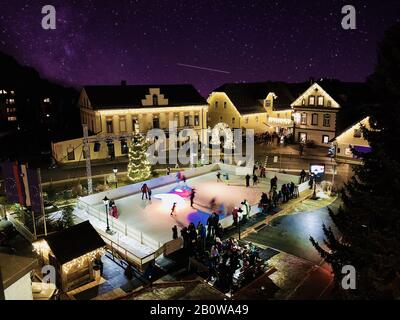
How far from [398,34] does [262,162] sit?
29.5 m

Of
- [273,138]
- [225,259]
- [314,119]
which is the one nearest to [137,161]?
[225,259]

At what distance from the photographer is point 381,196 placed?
24.2 feet

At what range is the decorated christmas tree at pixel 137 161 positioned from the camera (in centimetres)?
2906

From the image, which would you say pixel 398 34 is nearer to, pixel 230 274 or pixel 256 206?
pixel 230 274

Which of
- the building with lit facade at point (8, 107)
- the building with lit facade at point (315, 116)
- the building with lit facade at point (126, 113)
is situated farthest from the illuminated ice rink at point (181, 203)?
the building with lit facade at point (8, 107)

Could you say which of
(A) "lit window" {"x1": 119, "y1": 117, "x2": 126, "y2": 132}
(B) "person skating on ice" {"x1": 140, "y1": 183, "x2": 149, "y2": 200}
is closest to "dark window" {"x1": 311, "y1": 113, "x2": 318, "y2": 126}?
(A) "lit window" {"x1": 119, "y1": 117, "x2": 126, "y2": 132}

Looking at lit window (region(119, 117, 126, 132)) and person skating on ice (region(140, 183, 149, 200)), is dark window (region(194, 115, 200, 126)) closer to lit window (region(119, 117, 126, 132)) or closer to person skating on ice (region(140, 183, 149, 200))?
lit window (region(119, 117, 126, 132))

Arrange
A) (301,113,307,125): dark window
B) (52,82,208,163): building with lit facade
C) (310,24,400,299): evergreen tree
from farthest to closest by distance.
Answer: (301,113,307,125): dark window, (52,82,208,163): building with lit facade, (310,24,400,299): evergreen tree

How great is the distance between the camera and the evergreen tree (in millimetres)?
7098

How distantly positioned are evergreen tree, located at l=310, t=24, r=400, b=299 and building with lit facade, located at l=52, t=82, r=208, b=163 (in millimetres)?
30925

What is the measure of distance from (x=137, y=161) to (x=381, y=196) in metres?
23.9

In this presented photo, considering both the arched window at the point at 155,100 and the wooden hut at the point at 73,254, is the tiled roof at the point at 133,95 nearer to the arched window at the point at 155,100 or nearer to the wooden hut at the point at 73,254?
the arched window at the point at 155,100

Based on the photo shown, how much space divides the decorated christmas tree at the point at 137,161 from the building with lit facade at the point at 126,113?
7.59 metres
